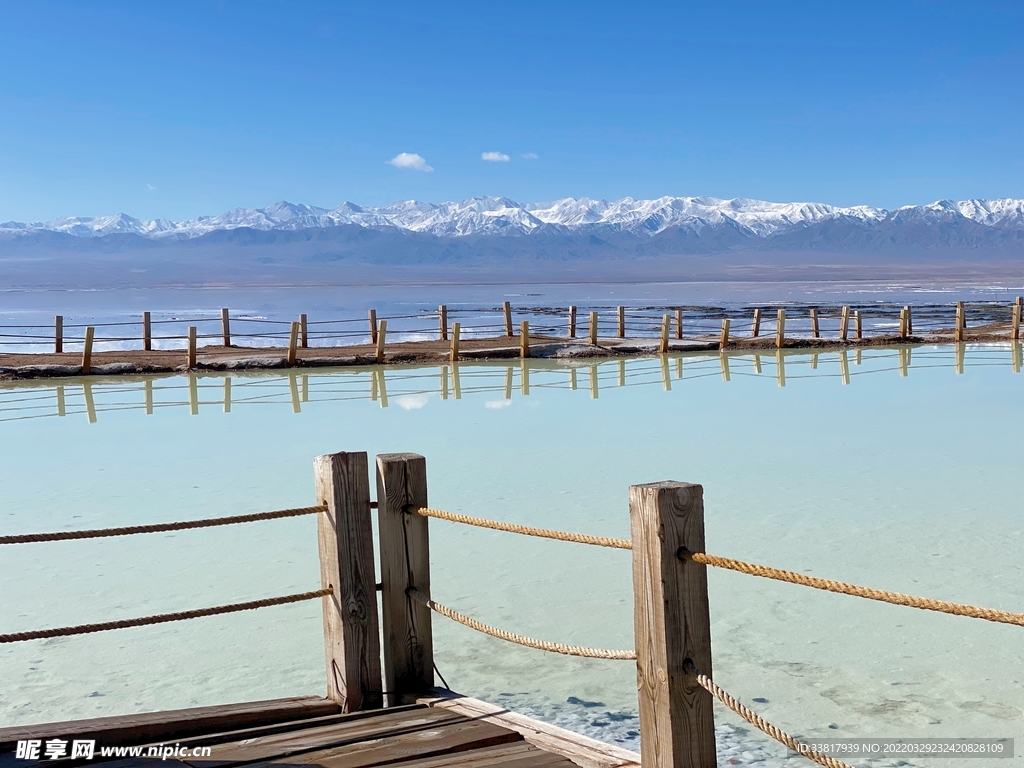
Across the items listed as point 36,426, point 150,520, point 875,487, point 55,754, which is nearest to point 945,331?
point 875,487

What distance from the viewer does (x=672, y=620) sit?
8.43 ft

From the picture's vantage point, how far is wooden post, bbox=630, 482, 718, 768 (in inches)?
100.0

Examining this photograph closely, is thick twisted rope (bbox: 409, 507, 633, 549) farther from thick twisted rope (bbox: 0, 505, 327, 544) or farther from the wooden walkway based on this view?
the wooden walkway

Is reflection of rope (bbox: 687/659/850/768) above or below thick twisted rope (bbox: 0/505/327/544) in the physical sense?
below

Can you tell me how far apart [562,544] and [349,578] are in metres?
4.60

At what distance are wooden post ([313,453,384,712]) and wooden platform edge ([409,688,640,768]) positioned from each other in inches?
8.0

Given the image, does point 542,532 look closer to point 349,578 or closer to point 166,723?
point 349,578

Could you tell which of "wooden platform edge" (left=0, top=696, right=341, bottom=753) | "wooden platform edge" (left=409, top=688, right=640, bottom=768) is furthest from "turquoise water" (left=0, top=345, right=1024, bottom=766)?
"wooden platform edge" (left=0, top=696, right=341, bottom=753)

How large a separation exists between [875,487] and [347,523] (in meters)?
7.16

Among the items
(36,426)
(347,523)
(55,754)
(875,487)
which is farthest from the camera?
(36,426)

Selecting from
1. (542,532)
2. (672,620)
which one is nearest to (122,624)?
(542,532)

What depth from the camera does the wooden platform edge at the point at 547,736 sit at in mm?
2938

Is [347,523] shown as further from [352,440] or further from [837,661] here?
[352,440]

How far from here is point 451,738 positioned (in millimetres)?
3168
